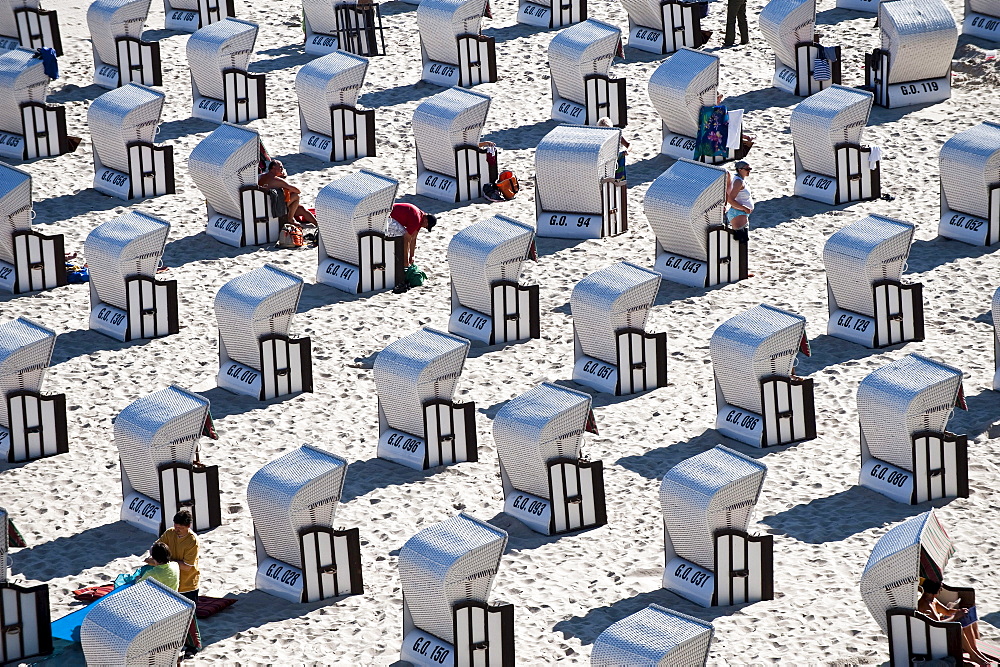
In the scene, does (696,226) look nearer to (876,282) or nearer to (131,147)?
(876,282)

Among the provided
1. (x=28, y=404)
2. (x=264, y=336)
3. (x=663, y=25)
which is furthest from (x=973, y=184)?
(x=28, y=404)

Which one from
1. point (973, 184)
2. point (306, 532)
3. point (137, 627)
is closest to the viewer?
point (137, 627)

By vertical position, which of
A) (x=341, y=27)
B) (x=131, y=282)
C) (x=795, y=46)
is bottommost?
(x=131, y=282)

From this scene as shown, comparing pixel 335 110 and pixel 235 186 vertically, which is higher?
pixel 335 110

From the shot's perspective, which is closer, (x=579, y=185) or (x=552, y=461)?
(x=552, y=461)

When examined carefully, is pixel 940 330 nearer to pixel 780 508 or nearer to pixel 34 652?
pixel 780 508

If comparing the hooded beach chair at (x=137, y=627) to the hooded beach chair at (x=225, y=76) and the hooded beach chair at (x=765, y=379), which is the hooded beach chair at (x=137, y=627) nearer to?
the hooded beach chair at (x=765, y=379)

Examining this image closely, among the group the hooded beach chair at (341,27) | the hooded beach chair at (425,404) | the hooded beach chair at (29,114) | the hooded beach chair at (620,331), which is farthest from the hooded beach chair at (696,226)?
the hooded beach chair at (29,114)
